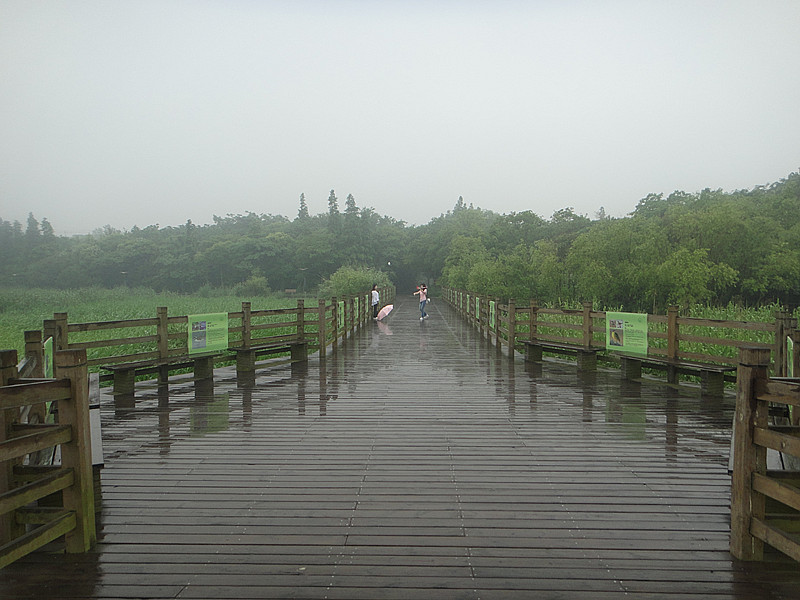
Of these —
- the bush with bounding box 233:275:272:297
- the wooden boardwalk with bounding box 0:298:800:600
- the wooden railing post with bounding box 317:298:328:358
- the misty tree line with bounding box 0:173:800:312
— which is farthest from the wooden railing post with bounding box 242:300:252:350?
the bush with bounding box 233:275:272:297

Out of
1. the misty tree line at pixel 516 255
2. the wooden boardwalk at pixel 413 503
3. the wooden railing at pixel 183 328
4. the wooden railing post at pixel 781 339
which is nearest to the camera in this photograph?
the wooden boardwalk at pixel 413 503

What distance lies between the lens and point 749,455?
9.05 ft

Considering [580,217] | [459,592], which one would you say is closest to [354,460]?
[459,592]

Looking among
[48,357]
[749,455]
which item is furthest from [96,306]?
[749,455]

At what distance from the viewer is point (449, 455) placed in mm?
4527

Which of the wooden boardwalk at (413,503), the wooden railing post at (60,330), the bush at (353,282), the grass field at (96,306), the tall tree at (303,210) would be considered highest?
the tall tree at (303,210)

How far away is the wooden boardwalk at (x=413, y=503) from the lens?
8.41 ft

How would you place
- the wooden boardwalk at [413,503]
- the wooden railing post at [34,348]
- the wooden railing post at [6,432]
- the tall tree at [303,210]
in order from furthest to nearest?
the tall tree at [303,210] → the wooden railing post at [34,348] → the wooden railing post at [6,432] → the wooden boardwalk at [413,503]

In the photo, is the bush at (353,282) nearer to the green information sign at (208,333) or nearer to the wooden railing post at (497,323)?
the wooden railing post at (497,323)

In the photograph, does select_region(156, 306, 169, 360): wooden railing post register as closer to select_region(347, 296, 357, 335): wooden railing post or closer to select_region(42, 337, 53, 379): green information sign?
select_region(42, 337, 53, 379): green information sign

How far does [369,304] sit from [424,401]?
44.9ft

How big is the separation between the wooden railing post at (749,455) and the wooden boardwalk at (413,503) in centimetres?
11

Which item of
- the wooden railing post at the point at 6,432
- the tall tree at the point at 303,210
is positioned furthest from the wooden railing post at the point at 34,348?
the tall tree at the point at 303,210

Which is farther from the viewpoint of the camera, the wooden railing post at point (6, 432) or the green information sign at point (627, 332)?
the green information sign at point (627, 332)
